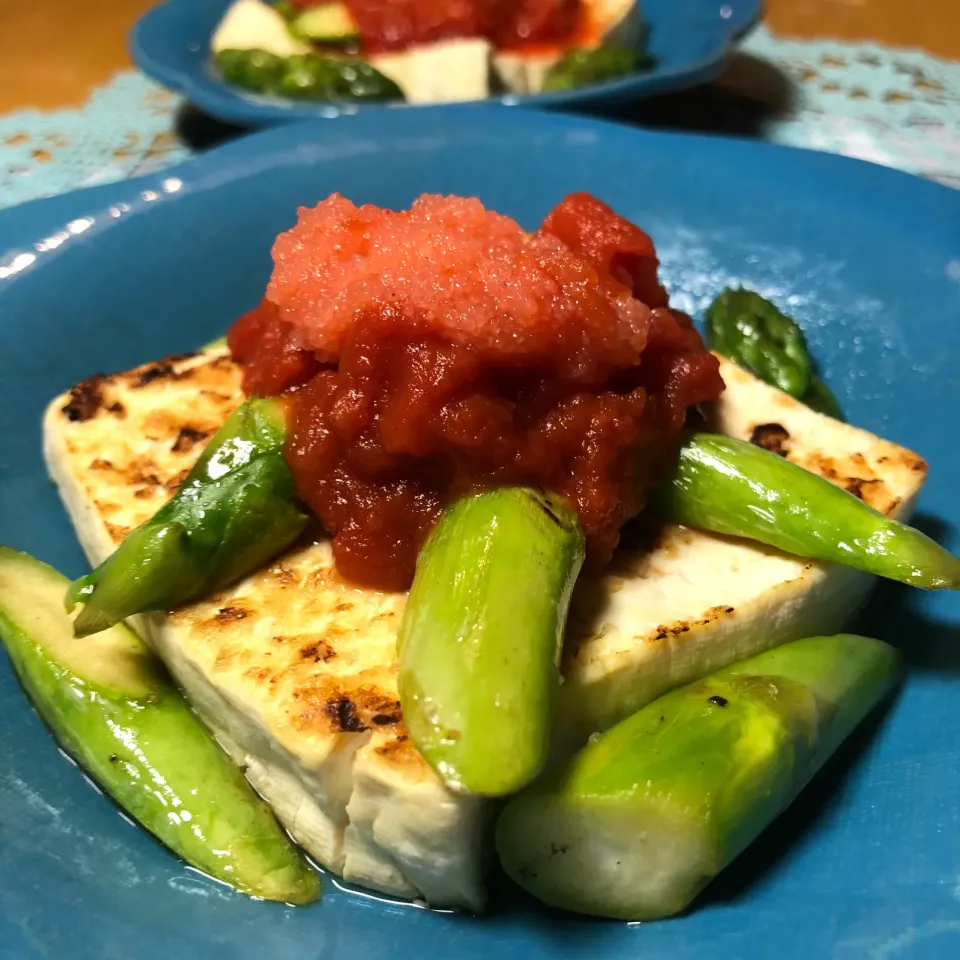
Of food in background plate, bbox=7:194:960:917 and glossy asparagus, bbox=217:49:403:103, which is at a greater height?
glossy asparagus, bbox=217:49:403:103

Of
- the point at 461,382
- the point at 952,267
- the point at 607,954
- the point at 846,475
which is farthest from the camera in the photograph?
the point at 952,267

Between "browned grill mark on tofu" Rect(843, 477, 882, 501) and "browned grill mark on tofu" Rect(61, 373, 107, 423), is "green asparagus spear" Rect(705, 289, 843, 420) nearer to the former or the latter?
"browned grill mark on tofu" Rect(843, 477, 882, 501)

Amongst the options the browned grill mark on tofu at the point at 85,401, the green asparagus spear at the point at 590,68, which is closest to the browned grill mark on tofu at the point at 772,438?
the browned grill mark on tofu at the point at 85,401

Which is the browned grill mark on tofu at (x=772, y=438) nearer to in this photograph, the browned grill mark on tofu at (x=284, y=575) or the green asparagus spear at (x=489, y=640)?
the green asparagus spear at (x=489, y=640)

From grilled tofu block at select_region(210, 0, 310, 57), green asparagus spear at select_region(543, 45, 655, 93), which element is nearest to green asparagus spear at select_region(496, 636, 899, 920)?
green asparagus spear at select_region(543, 45, 655, 93)

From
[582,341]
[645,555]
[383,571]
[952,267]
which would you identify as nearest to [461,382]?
[582,341]

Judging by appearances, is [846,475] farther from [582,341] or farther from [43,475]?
[43,475]
